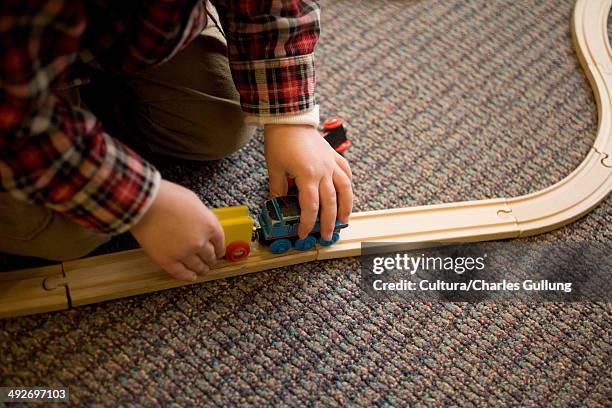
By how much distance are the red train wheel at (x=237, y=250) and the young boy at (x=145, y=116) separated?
4 cm

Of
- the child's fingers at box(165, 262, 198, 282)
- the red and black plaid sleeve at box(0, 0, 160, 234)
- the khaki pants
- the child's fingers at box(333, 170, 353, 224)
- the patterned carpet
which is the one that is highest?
the red and black plaid sleeve at box(0, 0, 160, 234)

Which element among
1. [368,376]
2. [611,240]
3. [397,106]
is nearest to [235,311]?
[368,376]

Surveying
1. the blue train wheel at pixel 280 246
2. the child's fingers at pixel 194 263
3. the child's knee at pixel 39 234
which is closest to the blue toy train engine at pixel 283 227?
the blue train wheel at pixel 280 246

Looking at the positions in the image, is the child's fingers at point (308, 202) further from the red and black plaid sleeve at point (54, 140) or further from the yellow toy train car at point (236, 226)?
the red and black plaid sleeve at point (54, 140)

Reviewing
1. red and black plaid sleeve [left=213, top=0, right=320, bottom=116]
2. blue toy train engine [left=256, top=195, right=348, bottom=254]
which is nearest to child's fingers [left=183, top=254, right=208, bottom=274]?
blue toy train engine [left=256, top=195, right=348, bottom=254]

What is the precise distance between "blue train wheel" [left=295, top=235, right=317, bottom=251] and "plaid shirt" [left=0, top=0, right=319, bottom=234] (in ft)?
0.77

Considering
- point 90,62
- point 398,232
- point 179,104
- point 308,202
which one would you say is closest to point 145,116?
point 179,104

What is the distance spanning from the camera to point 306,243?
0.85m

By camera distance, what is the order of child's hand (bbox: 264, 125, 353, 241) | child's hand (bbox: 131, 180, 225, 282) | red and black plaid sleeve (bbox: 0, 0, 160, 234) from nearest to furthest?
red and black plaid sleeve (bbox: 0, 0, 160, 234) → child's hand (bbox: 131, 180, 225, 282) → child's hand (bbox: 264, 125, 353, 241)

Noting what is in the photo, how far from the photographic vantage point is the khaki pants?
34.1 inches

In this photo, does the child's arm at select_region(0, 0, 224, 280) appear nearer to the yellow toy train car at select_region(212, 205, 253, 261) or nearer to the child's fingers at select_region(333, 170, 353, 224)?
the yellow toy train car at select_region(212, 205, 253, 261)

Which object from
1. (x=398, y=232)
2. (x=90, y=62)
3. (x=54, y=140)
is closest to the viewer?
(x=54, y=140)

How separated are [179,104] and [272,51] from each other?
0.62 feet

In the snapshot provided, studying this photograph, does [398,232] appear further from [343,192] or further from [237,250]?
[237,250]
